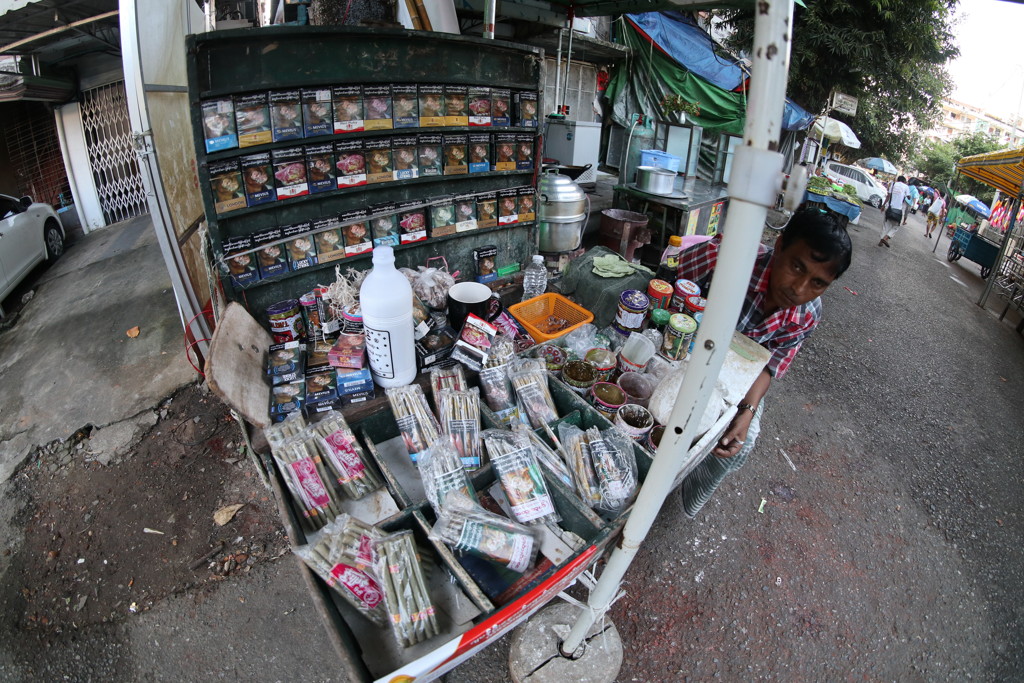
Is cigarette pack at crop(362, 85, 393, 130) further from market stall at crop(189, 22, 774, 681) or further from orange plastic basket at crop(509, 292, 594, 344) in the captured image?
orange plastic basket at crop(509, 292, 594, 344)

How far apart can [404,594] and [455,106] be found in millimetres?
2503

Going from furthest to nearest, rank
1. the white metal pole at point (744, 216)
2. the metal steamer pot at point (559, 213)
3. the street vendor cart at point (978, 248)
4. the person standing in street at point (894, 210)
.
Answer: the person standing in street at point (894, 210), the street vendor cart at point (978, 248), the metal steamer pot at point (559, 213), the white metal pole at point (744, 216)

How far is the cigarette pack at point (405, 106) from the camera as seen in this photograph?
2.46 m

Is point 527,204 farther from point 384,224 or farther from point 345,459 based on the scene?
point 345,459

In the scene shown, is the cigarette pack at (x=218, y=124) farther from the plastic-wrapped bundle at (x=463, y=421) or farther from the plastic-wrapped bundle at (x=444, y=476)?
the plastic-wrapped bundle at (x=444, y=476)

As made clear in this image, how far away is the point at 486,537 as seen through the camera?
4.64 ft

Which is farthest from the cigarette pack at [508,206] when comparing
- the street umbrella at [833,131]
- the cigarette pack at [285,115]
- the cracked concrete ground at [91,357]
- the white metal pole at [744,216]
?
the street umbrella at [833,131]

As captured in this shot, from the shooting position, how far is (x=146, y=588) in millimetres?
2508

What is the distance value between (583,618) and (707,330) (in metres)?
1.36

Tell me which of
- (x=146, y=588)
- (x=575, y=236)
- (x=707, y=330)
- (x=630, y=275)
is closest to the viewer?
(x=707, y=330)

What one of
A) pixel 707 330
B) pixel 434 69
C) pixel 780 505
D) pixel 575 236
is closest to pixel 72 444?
pixel 434 69

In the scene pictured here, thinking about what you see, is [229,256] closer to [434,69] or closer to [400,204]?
[400,204]

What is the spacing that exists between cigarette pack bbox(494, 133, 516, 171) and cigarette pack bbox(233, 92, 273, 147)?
1352mm

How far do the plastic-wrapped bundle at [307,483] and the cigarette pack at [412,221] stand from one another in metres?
1.48
